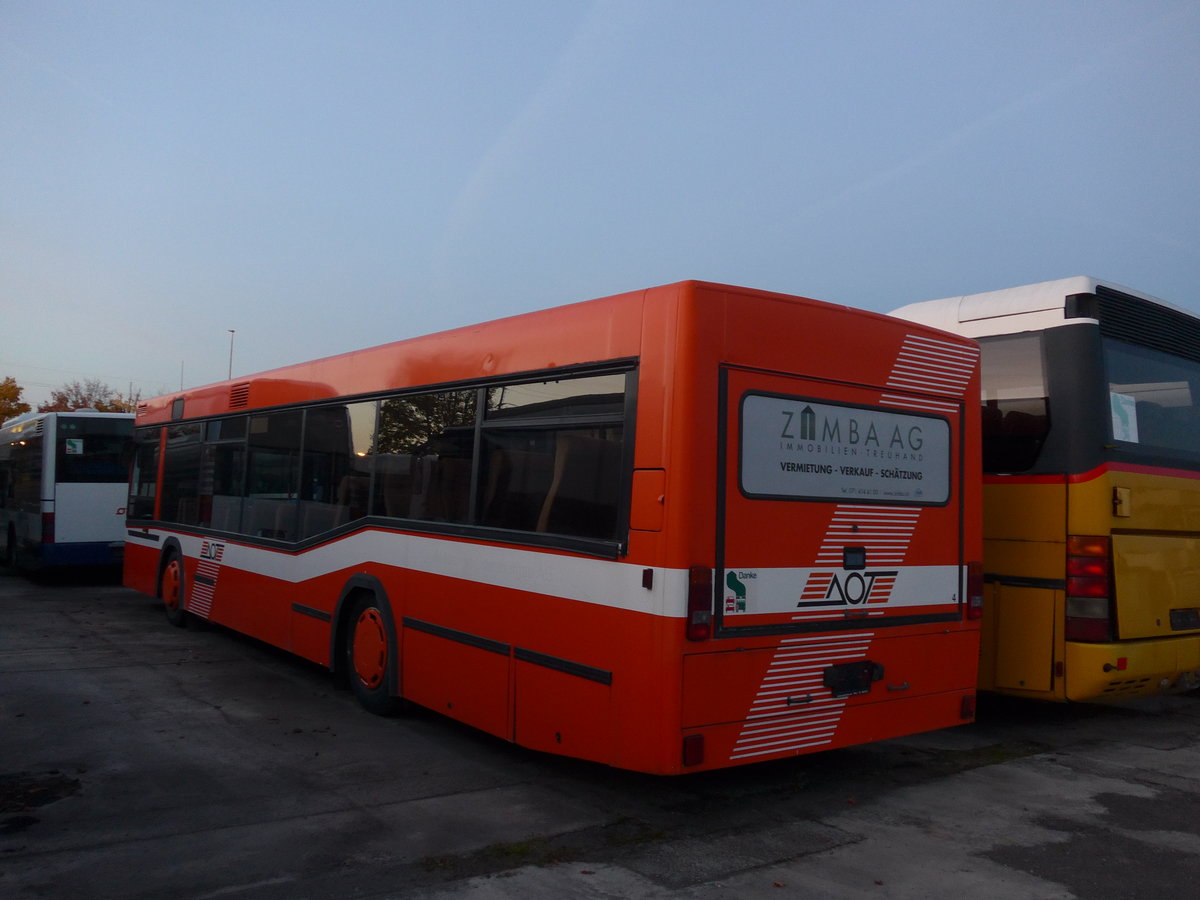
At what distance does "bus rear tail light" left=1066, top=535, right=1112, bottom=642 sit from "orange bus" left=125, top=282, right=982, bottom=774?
831 millimetres

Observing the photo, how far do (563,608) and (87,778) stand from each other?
10.1 feet

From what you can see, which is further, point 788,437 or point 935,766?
point 935,766

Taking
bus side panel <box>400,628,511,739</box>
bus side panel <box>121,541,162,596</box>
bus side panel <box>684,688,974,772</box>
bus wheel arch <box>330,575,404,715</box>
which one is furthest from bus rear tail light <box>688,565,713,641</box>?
bus side panel <box>121,541,162,596</box>

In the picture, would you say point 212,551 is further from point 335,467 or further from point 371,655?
point 371,655

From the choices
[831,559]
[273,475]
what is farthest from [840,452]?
→ [273,475]

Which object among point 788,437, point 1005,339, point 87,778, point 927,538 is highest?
point 1005,339

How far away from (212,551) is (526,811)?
6.87m

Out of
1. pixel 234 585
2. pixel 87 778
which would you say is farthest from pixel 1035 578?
pixel 234 585

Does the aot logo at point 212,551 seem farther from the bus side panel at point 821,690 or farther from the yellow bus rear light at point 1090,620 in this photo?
the yellow bus rear light at point 1090,620

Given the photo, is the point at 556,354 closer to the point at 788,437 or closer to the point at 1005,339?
the point at 788,437

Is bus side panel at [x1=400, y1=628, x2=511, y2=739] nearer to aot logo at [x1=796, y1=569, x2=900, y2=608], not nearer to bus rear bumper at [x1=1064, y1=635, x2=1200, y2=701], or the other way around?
aot logo at [x1=796, y1=569, x2=900, y2=608]

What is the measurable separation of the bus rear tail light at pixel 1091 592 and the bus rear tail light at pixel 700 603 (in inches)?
126

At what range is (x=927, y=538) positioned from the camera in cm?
599

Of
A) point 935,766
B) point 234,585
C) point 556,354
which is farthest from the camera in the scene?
point 234,585
